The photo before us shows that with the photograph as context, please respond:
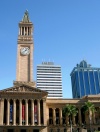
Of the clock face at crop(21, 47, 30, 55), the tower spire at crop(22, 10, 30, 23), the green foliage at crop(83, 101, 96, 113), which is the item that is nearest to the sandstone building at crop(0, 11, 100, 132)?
the green foliage at crop(83, 101, 96, 113)

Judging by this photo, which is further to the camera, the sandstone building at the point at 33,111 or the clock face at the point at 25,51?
the clock face at the point at 25,51

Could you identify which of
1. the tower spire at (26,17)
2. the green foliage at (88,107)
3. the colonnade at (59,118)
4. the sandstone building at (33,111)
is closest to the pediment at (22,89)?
the sandstone building at (33,111)

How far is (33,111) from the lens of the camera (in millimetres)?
104125

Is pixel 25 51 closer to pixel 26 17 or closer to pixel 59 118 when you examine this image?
pixel 26 17

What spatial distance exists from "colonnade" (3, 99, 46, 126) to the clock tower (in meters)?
13.0

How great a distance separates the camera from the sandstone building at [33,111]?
3994 inches

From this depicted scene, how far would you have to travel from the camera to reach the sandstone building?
101438 mm

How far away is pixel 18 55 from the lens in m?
121

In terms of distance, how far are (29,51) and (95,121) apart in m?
43.2

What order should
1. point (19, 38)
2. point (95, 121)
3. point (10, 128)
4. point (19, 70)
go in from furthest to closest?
point (19, 38), point (19, 70), point (95, 121), point (10, 128)

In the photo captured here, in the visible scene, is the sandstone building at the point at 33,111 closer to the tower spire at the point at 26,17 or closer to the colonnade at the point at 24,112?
the colonnade at the point at 24,112

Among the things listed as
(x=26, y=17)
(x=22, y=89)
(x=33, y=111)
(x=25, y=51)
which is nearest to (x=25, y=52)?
(x=25, y=51)

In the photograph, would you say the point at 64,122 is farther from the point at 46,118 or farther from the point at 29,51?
the point at 29,51

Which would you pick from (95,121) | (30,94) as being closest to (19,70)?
(30,94)
